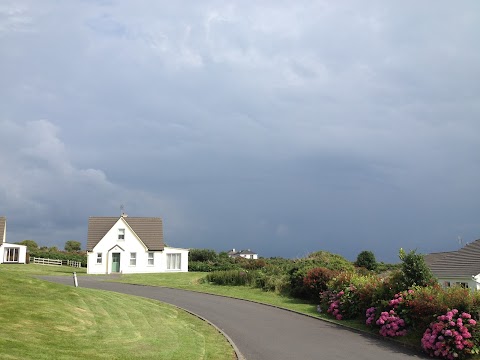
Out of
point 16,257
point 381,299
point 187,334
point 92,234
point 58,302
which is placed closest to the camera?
point 187,334

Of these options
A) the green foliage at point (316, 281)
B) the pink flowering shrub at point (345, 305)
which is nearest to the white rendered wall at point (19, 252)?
the green foliage at point (316, 281)

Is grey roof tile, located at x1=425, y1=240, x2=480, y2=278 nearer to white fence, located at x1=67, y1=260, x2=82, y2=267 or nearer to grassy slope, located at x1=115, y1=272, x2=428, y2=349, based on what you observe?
grassy slope, located at x1=115, y1=272, x2=428, y2=349

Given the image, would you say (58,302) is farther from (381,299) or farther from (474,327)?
(474,327)

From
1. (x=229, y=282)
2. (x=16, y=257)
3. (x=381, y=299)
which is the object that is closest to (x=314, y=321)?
(x=381, y=299)

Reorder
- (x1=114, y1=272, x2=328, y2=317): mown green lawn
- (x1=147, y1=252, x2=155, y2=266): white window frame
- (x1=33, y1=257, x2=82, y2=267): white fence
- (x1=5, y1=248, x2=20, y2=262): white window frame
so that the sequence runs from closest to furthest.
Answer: (x1=114, y1=272, x2=328, y2=317): mown green lawn → (x1=147, y1=252, x2=155, y2=266): white window frame → (x1=5, y1=248, x2=20, y2=262): white window frame → (x1=33, y1=257, x2=82, y2=267): white fence

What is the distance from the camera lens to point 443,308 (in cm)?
1470

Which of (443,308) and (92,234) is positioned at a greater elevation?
(92,234)

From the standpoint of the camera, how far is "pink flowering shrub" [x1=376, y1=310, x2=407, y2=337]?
16.1m

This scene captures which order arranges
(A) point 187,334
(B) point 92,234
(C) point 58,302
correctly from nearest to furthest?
1. (A) point 187,334
2. (C) point 58,302
3. (B) point 92,234

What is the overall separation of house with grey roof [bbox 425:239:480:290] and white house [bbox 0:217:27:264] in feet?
161

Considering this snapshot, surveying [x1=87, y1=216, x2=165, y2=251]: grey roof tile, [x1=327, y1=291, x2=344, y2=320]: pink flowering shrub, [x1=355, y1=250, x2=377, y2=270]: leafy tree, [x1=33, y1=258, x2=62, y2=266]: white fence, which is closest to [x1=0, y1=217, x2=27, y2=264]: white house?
[x1=33, y1=258, x2=62, y2=266]: white fence

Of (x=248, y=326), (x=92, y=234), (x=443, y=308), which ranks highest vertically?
(x=92, y=234)

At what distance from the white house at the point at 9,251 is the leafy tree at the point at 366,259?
42.1m

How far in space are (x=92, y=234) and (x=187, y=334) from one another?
39.4m
